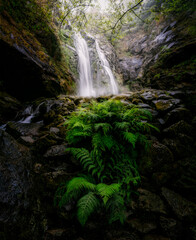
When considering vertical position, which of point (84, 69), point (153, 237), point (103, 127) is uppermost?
point (84, 69)

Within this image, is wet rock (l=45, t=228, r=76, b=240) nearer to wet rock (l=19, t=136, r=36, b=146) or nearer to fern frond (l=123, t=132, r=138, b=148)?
fern frond (l=123, t=132, r=138, b=148)

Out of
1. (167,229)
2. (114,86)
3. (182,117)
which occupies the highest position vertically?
(114,86)

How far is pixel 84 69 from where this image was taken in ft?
37.7

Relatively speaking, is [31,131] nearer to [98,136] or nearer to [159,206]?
[98,136]

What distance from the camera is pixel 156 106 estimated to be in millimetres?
3725

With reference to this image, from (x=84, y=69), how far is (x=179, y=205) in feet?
39.5

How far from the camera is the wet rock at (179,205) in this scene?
1520mm

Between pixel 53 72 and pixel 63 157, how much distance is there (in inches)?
225

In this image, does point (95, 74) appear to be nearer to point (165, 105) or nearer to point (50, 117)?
point (50, 117)

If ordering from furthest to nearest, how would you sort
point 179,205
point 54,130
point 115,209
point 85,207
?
point 54,130, point 179,205, point 115,209, point 85,207

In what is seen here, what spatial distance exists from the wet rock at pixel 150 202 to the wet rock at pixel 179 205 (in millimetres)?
128

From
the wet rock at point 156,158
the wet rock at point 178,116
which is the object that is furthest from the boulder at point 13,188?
the wet rock at point 178,116

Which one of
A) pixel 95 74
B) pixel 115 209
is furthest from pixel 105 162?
pixel 95 74

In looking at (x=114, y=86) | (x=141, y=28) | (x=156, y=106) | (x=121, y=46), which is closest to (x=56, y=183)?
(x=156, y=106)
